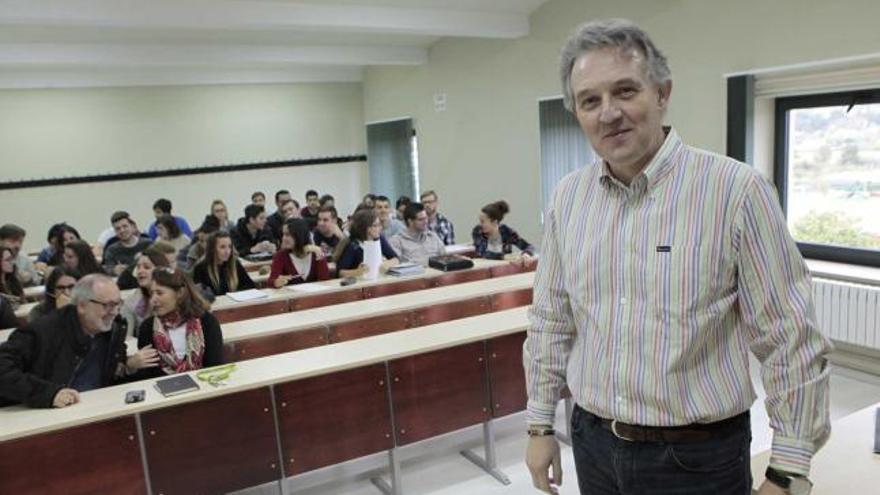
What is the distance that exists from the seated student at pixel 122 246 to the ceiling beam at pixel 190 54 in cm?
255

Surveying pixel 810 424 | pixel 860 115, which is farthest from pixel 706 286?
pixel 860 115

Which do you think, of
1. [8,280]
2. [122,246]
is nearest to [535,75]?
[122,246]

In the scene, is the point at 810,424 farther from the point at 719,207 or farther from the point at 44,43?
the point at 44,43

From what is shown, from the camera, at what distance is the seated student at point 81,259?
4.81 m

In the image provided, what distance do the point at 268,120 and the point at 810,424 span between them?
1074 cm

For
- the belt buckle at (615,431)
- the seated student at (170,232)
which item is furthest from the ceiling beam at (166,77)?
the belt buckle at (615,431)

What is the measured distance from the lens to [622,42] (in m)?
1.07

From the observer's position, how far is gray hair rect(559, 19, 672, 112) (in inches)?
42.1

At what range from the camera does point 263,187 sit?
10.9 metres

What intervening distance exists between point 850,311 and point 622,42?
4.09m

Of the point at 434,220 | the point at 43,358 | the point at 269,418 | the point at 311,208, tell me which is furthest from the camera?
the point at 311,208

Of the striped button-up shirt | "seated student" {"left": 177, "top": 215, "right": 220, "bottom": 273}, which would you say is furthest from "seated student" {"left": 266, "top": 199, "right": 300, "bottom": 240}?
the striped button-up shirt

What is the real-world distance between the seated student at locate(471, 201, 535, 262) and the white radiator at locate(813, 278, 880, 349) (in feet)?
7.51

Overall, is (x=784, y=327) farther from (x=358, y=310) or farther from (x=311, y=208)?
(x=311, y=208)
